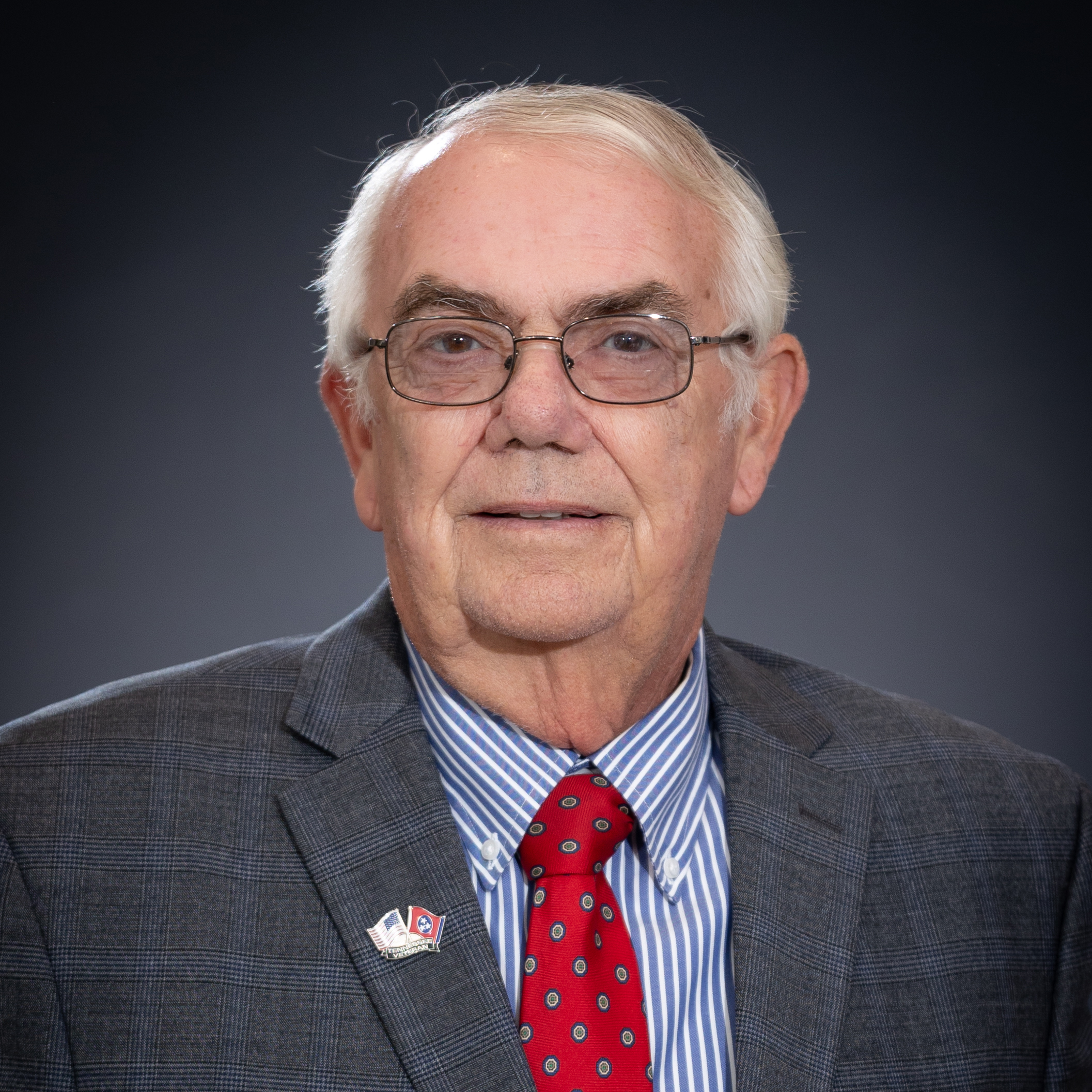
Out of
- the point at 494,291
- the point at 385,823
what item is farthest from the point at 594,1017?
the point at 494,291

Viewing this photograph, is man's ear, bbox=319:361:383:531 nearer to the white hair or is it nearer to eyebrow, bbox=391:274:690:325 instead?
the white hair

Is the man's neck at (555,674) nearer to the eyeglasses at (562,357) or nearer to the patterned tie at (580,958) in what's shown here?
the patterned tie at (580,958)

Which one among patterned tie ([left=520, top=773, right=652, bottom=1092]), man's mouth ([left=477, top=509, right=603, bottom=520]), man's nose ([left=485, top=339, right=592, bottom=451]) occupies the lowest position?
patterned tie ([left=520, top=773, right=652, bottom=1092])

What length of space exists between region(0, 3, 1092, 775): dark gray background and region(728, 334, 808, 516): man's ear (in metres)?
1.33

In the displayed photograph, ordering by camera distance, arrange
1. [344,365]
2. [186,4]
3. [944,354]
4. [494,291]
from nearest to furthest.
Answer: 1. [494,291]
2. [344,365]
3. [186,4]
4. [944,354]

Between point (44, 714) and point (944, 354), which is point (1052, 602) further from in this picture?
point (44, 714)

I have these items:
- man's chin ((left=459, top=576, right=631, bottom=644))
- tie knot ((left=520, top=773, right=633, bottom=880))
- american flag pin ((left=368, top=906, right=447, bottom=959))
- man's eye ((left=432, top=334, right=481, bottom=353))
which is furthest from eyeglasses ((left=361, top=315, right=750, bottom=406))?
american flag pin ((left=368, top=906, right=447, bottom=959))

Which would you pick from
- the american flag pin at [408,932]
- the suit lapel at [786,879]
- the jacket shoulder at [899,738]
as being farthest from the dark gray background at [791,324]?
the american flag pin at [408,932]

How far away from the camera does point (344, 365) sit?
7.41ft

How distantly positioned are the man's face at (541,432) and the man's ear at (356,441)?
0.40 ft

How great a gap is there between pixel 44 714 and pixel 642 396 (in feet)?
3.38

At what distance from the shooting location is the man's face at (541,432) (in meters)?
1.97

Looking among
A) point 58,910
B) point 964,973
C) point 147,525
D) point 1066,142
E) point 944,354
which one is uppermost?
point 1066,142

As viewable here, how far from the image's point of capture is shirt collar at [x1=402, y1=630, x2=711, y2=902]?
2.02m
